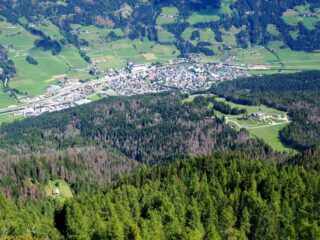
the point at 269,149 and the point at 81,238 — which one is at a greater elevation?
the point at 81,238

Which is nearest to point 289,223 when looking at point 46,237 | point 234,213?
point 234,213

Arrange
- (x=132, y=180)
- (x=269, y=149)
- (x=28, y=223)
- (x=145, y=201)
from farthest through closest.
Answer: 1. (x=269, y=149)
2. (x=132, y=180)
3. (x=145, y=201)
4. (x=28, y=223)

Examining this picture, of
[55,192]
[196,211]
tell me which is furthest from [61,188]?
[196,211]

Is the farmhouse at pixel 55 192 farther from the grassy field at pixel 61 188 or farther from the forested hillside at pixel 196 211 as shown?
the forested hillside at pixel 196 211

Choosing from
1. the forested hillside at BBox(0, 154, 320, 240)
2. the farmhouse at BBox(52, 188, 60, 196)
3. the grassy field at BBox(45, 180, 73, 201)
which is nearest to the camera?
the forested hillside at BBox(0, 154, 320, 240)

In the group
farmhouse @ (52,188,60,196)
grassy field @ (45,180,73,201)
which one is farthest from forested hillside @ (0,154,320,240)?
grassy field @ (45,180,73,201)

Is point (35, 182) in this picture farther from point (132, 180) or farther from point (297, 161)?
point (297, 161)

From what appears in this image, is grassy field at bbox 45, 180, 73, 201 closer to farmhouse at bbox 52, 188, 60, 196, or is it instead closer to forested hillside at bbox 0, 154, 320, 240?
farmhouse at bbox 52, 188, 60, 196

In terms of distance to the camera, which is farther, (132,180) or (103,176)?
(103,176)

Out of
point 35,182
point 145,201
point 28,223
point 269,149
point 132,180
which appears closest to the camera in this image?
point 28,223
